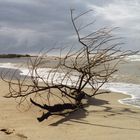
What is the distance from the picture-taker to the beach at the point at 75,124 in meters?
5.88

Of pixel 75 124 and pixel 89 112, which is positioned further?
pixel 89 112

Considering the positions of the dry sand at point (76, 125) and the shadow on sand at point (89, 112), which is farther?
the shadow on sand at point (89, 112)

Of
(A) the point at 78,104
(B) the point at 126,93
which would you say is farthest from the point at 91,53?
(B) the point at 126,93

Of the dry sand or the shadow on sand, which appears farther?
the shadow on sand

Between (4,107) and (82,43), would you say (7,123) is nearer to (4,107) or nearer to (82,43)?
(4,107)

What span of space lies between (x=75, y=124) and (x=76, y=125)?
8 cm

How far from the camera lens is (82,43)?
28.0ft

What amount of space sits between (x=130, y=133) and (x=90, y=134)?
2.09 feet

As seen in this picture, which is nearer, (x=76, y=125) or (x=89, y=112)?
(x=76, y=125)

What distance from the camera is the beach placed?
5.88 m

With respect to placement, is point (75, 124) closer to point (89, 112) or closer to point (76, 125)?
point (76, 125)

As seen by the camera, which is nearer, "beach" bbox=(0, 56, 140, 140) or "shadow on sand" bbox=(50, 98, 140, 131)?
"beach" bbox=(0, 56, 140, 140)

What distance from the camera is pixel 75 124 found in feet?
22.1

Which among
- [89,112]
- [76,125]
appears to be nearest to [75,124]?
[76,125]
